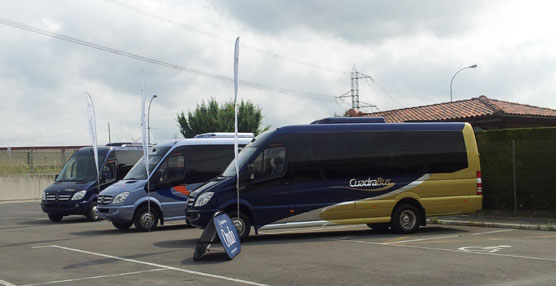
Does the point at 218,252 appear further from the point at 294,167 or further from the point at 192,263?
the point at 294,167

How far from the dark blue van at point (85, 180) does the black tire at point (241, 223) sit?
9301 millimetres

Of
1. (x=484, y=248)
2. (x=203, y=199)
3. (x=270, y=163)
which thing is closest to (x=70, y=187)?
(x=203, y=199)

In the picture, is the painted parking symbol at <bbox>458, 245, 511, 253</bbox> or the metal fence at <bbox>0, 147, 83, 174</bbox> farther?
the metal fence at <bbox>0, 147, 83, 174</bbox>

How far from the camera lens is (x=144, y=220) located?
17828 millimetres

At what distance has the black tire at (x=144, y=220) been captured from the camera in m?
17.8

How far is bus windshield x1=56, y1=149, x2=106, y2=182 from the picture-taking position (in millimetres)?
22594

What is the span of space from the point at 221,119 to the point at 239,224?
61.6m

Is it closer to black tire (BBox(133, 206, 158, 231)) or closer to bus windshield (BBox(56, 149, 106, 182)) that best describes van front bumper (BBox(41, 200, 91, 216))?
bus windshield (BBox(56, 149, 106, 182))

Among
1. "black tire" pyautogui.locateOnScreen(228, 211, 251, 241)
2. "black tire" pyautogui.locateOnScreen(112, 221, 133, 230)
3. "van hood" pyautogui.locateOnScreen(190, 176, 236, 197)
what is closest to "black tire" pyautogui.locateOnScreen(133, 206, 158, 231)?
"black tire" pyautogui.locateOnScreen(112, 221, 133, 230)

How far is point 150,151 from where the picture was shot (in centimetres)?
1931

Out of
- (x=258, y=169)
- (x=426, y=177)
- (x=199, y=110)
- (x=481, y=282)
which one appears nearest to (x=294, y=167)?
(x=258, y=169)

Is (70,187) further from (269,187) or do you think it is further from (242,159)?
(269,187)

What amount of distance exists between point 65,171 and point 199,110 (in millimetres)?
54408

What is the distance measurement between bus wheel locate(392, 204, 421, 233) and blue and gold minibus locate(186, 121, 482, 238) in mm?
14
